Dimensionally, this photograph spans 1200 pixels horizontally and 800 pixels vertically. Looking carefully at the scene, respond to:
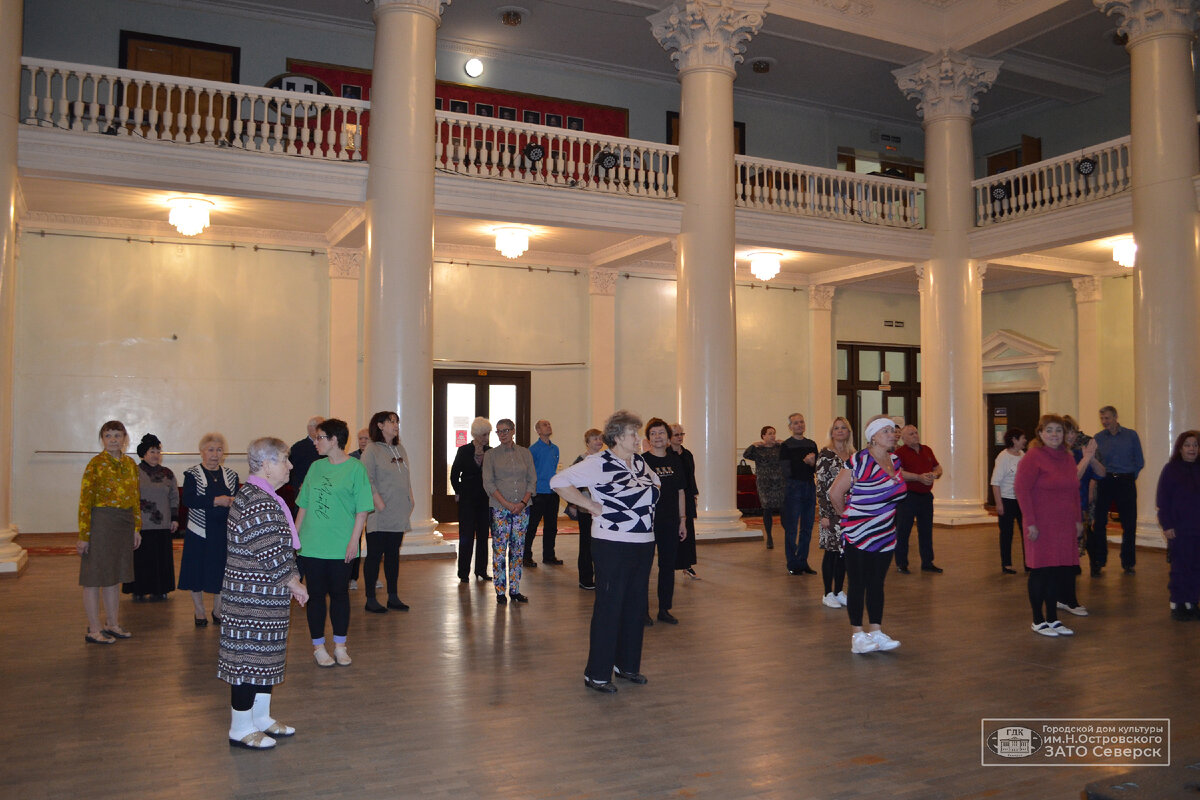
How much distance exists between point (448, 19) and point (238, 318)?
19.3 feet

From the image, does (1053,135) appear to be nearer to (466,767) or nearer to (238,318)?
(238,318)

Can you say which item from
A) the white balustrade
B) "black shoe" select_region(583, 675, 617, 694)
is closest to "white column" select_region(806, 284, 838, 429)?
the white balustrade

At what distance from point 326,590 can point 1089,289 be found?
1716 cm

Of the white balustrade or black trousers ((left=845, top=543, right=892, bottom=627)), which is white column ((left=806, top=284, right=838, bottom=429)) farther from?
black trousers ((left=845, top=543, right=892, bottom=627))

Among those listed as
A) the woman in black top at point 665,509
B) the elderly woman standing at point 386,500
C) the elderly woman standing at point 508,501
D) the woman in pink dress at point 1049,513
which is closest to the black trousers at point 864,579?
the woman in pink dress at point 1049,513

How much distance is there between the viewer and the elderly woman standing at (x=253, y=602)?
439 cm

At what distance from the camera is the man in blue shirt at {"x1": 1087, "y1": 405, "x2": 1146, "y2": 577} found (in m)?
10.2

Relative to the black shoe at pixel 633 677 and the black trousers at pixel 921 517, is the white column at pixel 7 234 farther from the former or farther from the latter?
the black trousers at pixel 921 517

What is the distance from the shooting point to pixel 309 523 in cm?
577

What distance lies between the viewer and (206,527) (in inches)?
290

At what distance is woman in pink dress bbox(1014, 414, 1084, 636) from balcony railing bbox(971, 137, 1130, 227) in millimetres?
8669

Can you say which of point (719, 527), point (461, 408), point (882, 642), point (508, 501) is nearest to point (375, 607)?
point (508, 501)

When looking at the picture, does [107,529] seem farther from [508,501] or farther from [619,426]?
[619,426]

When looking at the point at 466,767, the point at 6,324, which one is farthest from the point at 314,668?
the point at 6,324
